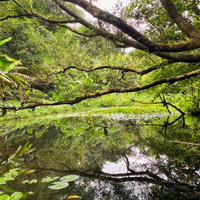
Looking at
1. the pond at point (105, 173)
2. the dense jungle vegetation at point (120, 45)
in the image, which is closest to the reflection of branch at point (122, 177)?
the pond at point (105, 173)

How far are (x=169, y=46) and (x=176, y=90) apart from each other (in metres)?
1.88

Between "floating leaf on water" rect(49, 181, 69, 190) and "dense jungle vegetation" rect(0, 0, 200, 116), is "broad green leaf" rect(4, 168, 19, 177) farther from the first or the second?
"dense jungle vegetation" rect(0, 0, 200, 116)

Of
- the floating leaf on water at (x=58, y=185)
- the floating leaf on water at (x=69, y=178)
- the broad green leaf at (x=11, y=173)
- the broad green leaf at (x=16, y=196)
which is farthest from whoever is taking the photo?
the broad green leaf at (x=11, y=173)

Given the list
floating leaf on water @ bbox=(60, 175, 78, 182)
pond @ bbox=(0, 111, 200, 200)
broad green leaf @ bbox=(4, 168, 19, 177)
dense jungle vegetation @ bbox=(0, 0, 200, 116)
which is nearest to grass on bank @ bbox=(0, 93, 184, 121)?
dense jungle vegetation @ bbox=(0, 0, 200, 116)

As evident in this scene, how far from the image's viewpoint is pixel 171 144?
6.29 feet

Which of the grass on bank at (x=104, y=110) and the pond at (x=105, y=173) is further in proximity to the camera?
the grass on bank at (x=104, y=110)

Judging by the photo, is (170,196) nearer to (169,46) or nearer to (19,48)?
(169,46)

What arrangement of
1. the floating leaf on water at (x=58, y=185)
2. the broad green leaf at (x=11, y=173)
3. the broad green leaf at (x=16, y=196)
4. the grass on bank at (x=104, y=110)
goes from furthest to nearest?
the grass on bank at (x=104, y=110)
the broad green leaf at (x=11, y=173)
the floating leaf on water at (x=58, y=185)
the broad green leaf at (x=16, y=196)

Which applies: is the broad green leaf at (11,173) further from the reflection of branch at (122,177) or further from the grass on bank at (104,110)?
the grass on bank at (104,110)

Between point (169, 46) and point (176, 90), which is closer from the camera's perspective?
point (169, 46)

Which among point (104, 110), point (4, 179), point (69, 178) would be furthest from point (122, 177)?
point (104, 110)

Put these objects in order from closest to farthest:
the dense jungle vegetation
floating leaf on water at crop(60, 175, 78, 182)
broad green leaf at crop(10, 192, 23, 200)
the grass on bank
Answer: broad green leaf at crop(10, 192, 23, 200) → floating leaf on water at crop(60, 175, 78, 182) → the dense jungle vegetation → the grass on bank

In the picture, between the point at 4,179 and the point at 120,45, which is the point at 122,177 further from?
the point at 120,45

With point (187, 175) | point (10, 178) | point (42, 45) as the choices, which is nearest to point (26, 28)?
point (42, 45)
